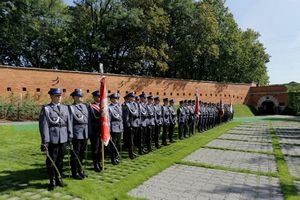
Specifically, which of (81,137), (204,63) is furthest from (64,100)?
(204,63)

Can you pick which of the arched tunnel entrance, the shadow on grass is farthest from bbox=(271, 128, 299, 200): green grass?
the arched tunnel entrance

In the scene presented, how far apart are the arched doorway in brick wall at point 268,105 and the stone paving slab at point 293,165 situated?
40.9 m

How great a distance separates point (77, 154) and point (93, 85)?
70.6ft

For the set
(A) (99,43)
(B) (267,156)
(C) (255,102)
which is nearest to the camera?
(B) (267,156)

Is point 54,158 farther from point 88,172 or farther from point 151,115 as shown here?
point 151,115

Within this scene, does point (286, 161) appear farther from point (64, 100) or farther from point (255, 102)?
point (255, 102)

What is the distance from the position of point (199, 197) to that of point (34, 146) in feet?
24.5

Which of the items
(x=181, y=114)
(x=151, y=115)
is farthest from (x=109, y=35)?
(x=151, y=115)

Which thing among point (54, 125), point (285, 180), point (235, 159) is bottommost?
point (285, 180)

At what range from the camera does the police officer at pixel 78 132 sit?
266 inches

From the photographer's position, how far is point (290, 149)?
11789mm

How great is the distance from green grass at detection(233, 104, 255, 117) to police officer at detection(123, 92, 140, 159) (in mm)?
34215

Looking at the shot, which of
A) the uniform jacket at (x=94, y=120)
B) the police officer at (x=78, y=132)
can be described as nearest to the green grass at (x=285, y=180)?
the police officer at (x=78, y=132)

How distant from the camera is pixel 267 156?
1012 centimetres
